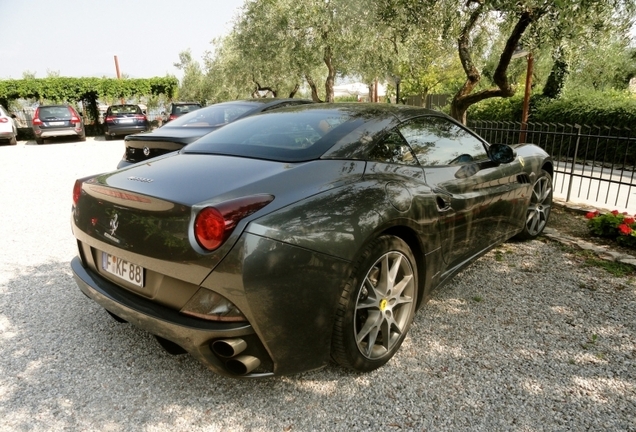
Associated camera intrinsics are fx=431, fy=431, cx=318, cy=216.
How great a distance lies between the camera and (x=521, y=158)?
4.07 metres

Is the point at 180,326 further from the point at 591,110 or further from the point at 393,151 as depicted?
the point at 591,110

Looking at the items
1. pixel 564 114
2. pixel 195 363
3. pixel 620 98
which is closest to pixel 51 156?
pixel 195 363

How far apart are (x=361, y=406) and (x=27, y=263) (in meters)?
3.73

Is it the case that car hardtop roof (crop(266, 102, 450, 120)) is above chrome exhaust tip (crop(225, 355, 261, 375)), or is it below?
above

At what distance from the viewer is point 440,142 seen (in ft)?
10.4

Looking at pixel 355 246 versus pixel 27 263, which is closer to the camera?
pixel 355 246

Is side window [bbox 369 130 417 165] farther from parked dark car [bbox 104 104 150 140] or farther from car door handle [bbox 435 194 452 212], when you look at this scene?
parked dark car [bbox 104 104 150 140]

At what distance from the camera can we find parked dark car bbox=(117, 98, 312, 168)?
5.61m

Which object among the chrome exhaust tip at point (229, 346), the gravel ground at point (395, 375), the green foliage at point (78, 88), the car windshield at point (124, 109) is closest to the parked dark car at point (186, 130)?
the gravel ground at point (395, 375)

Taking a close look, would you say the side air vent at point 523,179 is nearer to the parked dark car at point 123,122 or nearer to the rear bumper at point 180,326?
the rear bumper at point 180,326

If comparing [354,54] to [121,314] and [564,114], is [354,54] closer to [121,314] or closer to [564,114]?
[564,114]

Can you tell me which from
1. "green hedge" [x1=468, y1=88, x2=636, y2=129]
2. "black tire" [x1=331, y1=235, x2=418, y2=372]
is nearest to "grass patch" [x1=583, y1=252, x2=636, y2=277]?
"black tire" [x1=331, y1=235, x2=418, y2=372]

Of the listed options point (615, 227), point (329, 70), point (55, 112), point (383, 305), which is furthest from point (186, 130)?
point (55, 112)

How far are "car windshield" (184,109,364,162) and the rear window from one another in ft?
56.5
